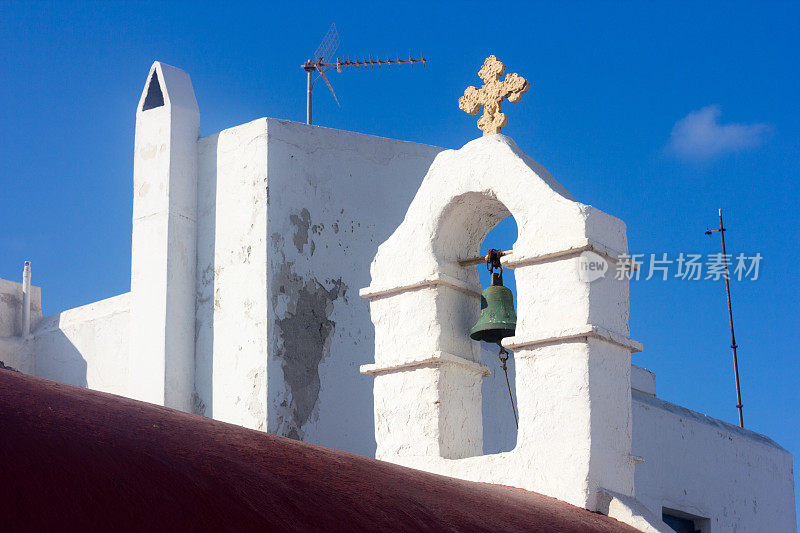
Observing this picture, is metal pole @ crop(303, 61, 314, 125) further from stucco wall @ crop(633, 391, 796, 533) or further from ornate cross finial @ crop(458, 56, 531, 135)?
ornate cross finial @ crop(458, 56, 531, 135)

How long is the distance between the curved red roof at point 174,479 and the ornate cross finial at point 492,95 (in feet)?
7.38

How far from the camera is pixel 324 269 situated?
8539 millimetres

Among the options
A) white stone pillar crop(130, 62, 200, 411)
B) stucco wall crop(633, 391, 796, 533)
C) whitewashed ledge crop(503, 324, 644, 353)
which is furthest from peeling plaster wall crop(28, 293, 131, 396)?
whitewashed ledge crop(503, 324, 644, 353)

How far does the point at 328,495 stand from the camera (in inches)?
118

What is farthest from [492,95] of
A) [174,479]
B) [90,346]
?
[90,346]

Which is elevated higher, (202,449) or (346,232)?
(346,232)

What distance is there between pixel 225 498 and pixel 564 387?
240 centimetres

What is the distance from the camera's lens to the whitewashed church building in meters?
4.76

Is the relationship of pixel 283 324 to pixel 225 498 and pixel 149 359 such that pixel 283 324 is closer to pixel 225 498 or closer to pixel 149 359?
pixel 149 359

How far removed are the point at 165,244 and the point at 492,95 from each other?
156 inches

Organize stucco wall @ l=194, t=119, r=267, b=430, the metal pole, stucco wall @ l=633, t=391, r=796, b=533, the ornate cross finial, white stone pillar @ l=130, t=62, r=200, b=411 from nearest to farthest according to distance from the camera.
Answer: the ornate cross finial < stucco wall @ l=194, t=119, r=267, b=430 < white stone pillar @ l=130, t=62, r=200, b=411 < stucco wall @ l=633, t=391, r=796, b=533 < the metal pole

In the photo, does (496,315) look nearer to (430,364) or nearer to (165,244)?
(430,364)

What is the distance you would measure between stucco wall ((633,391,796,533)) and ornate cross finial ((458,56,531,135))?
4986 millimetres

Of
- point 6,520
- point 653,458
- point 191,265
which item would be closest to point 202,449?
point 6,520
